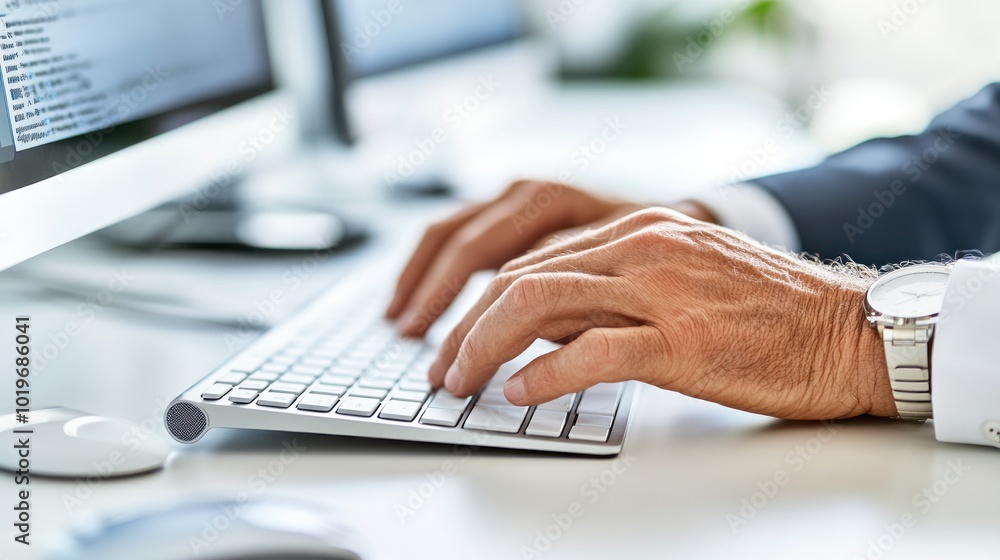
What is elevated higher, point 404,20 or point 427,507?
point 404,20

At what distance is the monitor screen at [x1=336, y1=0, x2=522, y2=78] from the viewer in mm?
1071

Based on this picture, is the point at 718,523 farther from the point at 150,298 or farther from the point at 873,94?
the point at 873,94

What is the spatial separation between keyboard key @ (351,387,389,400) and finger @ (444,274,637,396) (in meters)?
0.04

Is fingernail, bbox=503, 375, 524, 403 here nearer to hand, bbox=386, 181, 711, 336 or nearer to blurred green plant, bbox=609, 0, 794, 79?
hand, bbox=386, 181, 711, 336

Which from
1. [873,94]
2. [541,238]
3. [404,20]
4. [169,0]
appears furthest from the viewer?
[873,94]

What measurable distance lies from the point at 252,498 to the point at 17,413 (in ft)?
0.56

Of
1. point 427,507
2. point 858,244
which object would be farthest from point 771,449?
point 858,244

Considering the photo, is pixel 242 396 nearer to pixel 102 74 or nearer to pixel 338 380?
pixel 338 380

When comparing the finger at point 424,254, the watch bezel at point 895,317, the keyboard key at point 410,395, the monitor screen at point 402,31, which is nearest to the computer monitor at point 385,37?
the monitor screen at point 402,31

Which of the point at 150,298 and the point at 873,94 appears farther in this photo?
the point at 873,94

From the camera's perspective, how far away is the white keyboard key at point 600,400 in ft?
1.69

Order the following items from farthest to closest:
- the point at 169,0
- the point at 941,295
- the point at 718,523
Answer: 1. the point at 169,0
2. the point at 941,295
3. the point at 718,523

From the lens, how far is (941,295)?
507mm

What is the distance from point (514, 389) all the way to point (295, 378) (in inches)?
5.7
